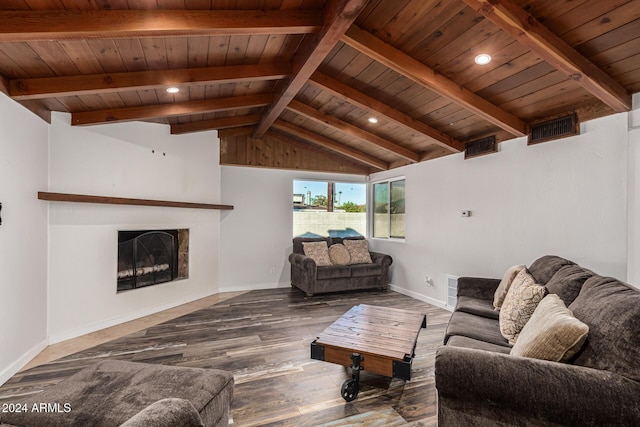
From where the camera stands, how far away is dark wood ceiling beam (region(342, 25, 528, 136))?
2.60 meters

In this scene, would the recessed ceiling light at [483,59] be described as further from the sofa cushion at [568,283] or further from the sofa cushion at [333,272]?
the sofa cushion at [333,272]

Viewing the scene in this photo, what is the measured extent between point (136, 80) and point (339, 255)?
13.2ft

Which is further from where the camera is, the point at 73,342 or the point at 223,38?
the point at 73,342

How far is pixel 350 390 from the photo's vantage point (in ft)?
7.47

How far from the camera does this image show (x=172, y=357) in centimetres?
295

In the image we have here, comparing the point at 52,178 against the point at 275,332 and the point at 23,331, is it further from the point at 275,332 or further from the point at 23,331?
the point at 275,332

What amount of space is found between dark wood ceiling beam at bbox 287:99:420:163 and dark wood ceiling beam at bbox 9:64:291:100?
3.61ft

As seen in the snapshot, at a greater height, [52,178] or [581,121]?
[581,121]

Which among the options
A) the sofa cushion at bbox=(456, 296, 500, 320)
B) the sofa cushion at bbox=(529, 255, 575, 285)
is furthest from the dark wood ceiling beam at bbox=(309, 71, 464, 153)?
the sofa cushion at bbox=(456, 296, 500, 320)

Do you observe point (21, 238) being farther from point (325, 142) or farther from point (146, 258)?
point (325, 142)

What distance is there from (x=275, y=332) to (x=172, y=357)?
1089mm

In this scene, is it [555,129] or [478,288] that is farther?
[478,288]

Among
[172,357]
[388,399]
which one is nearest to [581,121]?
[388,399]

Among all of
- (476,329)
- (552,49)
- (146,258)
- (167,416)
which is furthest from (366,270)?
(167,416)
